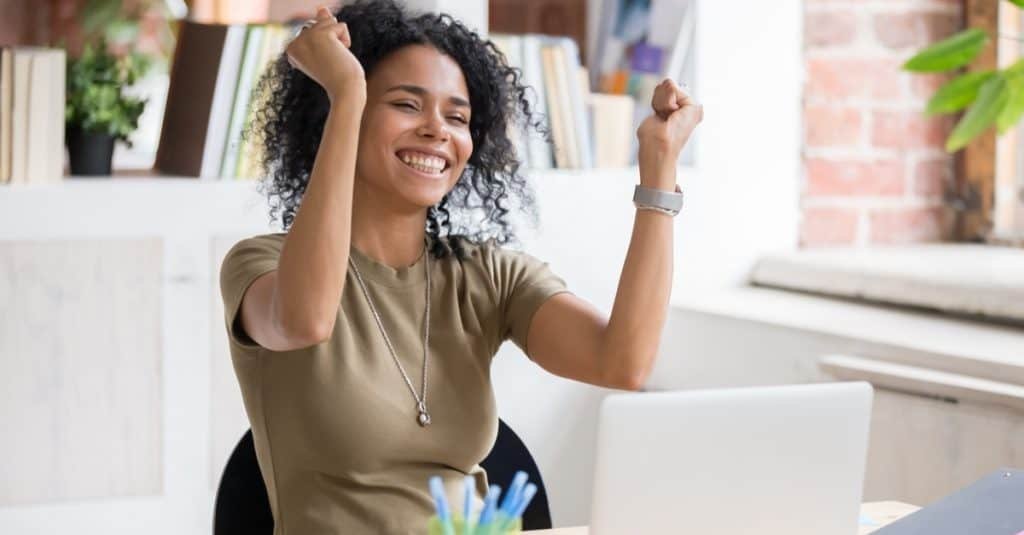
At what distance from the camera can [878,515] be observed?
1896 millimetres

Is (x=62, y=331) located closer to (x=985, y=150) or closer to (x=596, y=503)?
(x=596, y=503)

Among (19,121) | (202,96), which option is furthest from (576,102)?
(19,121)

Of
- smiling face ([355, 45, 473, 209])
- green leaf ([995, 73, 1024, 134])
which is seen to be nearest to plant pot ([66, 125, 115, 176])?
smiling face ([355, 45, 473, 209])

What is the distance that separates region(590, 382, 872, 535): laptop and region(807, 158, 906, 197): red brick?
1.84m

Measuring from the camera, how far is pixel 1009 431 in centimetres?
227

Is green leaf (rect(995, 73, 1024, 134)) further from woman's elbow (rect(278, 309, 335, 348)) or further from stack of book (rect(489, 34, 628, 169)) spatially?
woman's elbow (rect(278, 309, 335, 348))

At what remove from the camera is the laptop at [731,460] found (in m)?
1.35

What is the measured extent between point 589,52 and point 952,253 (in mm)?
918

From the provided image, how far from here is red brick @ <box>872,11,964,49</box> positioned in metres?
3.25

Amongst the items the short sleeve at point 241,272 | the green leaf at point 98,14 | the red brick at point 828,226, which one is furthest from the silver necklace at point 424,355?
the green leaf at point 98,14

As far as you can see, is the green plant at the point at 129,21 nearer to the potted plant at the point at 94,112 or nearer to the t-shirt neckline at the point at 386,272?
the potted plant at the point at 94,112

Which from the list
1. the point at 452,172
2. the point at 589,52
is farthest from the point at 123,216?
the point at 589,52

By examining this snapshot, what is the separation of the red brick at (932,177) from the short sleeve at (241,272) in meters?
1.88

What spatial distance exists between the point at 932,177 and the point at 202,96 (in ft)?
5.36
